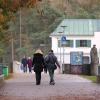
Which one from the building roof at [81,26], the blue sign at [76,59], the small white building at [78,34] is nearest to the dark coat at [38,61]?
the blue sign at [76,59]

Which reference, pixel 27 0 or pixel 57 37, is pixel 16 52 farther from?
pixel 27 0

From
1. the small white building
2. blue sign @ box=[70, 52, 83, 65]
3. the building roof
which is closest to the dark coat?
blue sign @ box=[70, 52, 83, 65]

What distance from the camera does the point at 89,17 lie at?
108 metres

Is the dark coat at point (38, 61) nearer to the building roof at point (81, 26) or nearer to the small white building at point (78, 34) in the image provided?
the small white building at point (78, 34)

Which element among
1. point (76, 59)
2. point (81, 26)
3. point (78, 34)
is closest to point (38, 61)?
point (76, 59)

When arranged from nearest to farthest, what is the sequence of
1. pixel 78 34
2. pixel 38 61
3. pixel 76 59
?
pixel 38 61, pixel 76 59, pixel 78 34

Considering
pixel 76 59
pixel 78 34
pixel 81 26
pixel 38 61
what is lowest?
pixel 76 59

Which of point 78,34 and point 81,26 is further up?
point 81,26

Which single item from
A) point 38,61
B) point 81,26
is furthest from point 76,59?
point 81,26

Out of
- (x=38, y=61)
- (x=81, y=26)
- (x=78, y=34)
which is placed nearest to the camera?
(x=38, y=61)

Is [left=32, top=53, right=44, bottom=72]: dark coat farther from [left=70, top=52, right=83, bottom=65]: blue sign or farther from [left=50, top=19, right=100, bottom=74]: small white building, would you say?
[left=50, top=19, right=100, bottom=74]: small white building

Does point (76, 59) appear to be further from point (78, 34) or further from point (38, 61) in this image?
point (78, 34)

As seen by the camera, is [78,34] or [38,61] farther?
[78,34]

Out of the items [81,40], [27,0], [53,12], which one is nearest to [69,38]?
[81,40]
